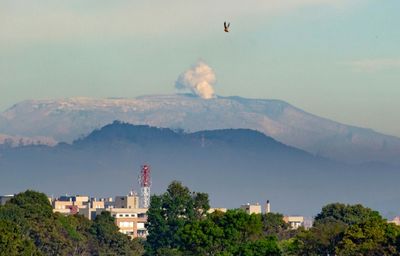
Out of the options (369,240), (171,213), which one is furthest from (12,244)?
(171,213)

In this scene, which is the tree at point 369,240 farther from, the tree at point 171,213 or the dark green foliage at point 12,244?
the tree at point 171,213

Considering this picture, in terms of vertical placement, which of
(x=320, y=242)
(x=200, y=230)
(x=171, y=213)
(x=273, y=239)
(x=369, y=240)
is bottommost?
(x=369, y=240)

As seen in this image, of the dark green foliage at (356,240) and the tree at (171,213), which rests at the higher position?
the tree at (171,213)

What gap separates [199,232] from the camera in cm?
15088

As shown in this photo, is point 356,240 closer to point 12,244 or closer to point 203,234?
point 203,234

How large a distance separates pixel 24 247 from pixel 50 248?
4492 cm

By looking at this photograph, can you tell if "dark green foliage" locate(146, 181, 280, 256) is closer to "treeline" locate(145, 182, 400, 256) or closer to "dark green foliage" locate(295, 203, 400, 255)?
"treeline" locate(145, 182, 400, 256)

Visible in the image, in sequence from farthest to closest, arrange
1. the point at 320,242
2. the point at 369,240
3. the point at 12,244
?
the point at 12,244 → the point at 320,242 → the point at 369,240

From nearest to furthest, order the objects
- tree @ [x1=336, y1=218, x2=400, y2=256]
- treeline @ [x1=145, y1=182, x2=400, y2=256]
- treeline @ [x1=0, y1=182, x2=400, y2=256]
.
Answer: tree @ [x1=336, y1=218, x2=400, y2=256] < treeline @ [x1=145, y1=182, x2=400, y2=256] < treeline @ [x1=0, y1=182, x2=400, y2=256]

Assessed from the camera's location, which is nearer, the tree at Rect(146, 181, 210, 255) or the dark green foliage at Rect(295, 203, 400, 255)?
the dark green foliage at Rect(295, 203, 400, 255)

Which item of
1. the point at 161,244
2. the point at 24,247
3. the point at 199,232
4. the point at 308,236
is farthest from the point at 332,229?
the point at 161,244

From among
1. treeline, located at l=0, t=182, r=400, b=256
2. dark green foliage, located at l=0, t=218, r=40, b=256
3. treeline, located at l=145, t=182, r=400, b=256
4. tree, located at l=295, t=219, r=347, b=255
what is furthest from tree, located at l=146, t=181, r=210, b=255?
tree, located at l=295, t=219, r=347, b=255

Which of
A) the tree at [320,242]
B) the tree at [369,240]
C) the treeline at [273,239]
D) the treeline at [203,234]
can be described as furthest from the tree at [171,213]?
the tree at [369,240]

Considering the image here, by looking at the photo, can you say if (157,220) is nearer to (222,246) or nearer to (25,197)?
(25,197)
